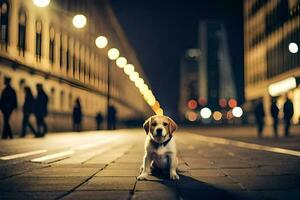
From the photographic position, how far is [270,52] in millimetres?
67000

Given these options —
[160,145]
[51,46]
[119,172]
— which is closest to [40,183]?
[160,145]

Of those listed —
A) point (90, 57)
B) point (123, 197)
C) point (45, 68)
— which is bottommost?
point (123, 197)

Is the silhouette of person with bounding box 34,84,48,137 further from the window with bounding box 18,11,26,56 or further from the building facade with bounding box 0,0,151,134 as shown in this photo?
the window with bounding box 18,11,26,56

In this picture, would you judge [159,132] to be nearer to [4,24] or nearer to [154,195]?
[154,195]

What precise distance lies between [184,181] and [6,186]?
217cm

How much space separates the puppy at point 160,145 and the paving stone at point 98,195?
3.63 ft

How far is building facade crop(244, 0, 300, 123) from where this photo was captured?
57656 mm

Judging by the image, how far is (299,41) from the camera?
A: 179 ft

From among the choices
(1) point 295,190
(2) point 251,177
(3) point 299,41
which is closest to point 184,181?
(2) point 251,177

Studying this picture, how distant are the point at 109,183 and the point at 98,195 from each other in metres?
1.08

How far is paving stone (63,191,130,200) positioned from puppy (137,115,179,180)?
43.6 inches

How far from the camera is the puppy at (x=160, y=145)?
660 centimetres

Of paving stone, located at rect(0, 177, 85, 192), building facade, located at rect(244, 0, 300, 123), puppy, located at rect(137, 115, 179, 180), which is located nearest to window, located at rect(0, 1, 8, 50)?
paving stone, located at rect(0, 177, 85, 192)

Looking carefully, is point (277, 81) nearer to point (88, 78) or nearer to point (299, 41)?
point (299, 41)
